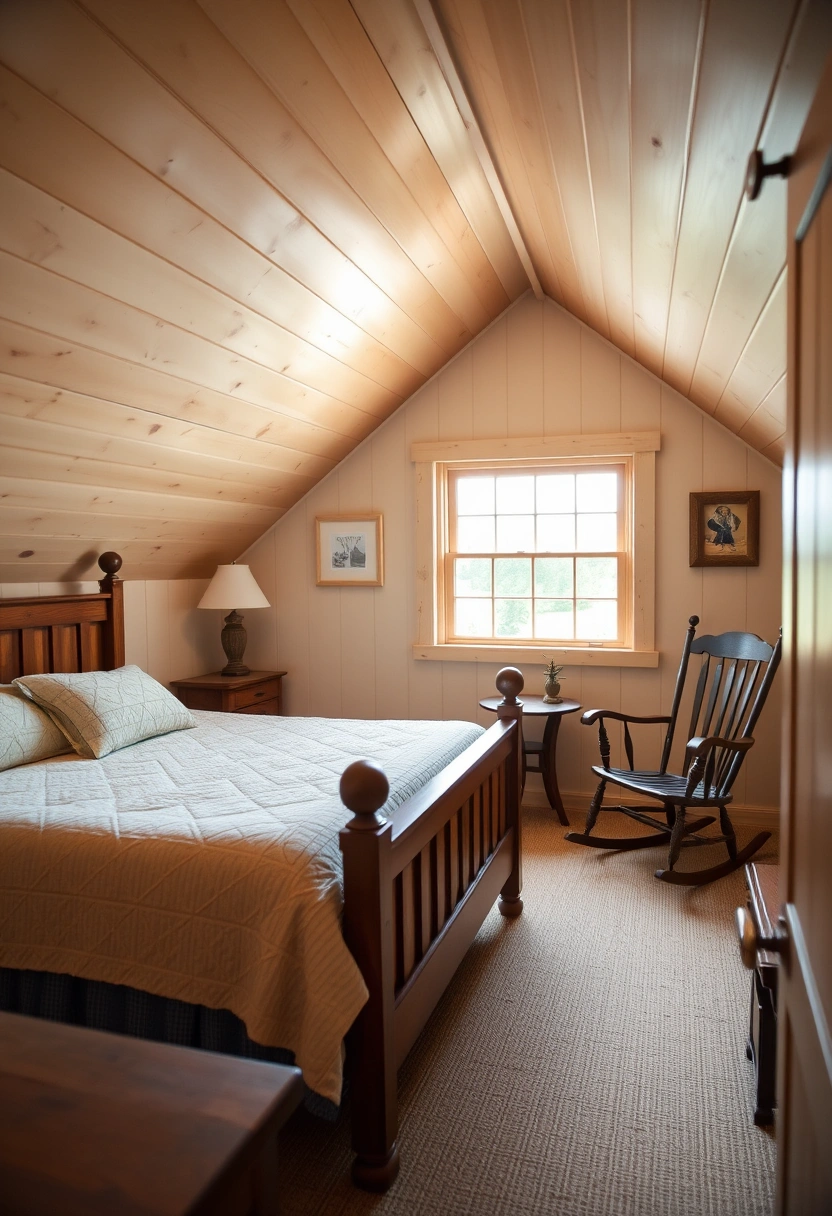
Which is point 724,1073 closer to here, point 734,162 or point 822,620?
point 822,620

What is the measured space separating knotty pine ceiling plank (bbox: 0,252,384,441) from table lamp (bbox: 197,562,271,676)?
3.38 ft

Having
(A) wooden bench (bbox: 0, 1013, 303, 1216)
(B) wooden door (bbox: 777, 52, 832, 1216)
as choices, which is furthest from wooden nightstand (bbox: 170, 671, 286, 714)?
(B) wooden door (bbox: 777, 52, 832, 1216)

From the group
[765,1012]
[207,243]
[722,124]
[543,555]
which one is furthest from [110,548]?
[765,1012]

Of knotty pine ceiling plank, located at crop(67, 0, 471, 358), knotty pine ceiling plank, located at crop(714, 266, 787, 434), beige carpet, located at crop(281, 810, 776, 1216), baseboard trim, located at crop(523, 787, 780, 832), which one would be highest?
knotty pine ceiling plank, located at crop(67, 0, 471, 358)

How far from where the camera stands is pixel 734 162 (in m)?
1.64

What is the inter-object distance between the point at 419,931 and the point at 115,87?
2.21 m

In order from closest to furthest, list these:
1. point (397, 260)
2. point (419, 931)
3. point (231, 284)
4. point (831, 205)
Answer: point (831, 205) < point (419, 931) < point (231, 284) < point (397, 260)

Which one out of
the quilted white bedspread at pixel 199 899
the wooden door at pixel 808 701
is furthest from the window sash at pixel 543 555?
the wooden door at pixel 808 701

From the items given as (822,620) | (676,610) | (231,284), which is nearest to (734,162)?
(822,620)

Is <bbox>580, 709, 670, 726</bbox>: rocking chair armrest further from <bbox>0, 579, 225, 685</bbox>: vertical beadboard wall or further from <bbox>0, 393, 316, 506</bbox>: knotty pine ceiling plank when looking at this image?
<bbox>0, 579, 225, 685</bbox>: vertical beadboard wall

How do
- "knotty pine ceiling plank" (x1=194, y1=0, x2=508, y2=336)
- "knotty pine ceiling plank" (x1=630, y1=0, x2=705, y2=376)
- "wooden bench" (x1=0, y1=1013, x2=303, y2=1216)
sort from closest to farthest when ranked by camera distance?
1. "wooden bench" (x1=0, y1=1013, x2=303, y2=1216)
2. "knotty pine ceiling plank" (x1=630, y1=0, x2=705, y2=376)
3. "knotty pine ceiling plank" (x1=194, y1=0, x2=508, y2=336)

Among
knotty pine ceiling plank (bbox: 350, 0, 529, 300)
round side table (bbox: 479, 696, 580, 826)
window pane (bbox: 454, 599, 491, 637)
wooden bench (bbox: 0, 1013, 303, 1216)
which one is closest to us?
wooden bench (bbox: 0, 1013, 303, 1216)

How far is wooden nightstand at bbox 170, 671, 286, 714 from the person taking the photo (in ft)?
14.3

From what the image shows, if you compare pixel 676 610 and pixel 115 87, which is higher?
pixel 115 87
